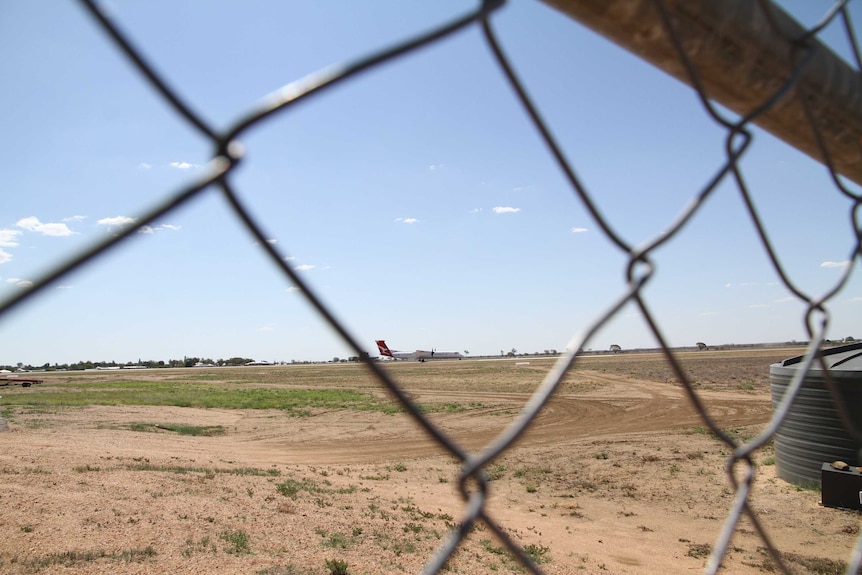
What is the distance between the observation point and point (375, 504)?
998 centimetres

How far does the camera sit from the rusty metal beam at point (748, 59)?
0.86 metres

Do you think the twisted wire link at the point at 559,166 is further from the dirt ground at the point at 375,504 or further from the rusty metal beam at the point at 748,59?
the dirt ground at the point at 375,504

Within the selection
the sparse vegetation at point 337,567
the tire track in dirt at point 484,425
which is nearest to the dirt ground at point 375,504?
the sparse vegetation at point 337,567

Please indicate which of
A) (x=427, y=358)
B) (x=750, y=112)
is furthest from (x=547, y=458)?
(x=427, y=358)

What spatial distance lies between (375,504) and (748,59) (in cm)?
1001

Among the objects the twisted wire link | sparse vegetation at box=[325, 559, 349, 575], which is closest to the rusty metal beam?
the twisted wire link

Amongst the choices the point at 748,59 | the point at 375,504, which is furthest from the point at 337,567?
the point at 748,59

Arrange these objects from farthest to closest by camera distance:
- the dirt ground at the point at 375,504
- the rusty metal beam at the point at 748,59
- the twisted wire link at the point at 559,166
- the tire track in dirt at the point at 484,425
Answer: the tire track in dirt at the point at 484,425 < the dirt ground at the point at 375,504 < the rusty metal beam at the point at 748,59 < the twisted wire link at the point at 559,166

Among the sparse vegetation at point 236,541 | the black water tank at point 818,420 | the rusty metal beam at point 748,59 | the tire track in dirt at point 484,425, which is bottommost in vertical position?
the sparse vegetation at point 236,541

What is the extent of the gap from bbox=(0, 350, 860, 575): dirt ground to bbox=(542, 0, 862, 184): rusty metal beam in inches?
149

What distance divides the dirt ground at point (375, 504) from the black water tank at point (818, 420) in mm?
533

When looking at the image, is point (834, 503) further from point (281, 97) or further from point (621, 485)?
point (281, 97)

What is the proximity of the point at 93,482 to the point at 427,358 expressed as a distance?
10225 cm

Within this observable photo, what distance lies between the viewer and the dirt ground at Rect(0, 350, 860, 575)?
23.2 feet
